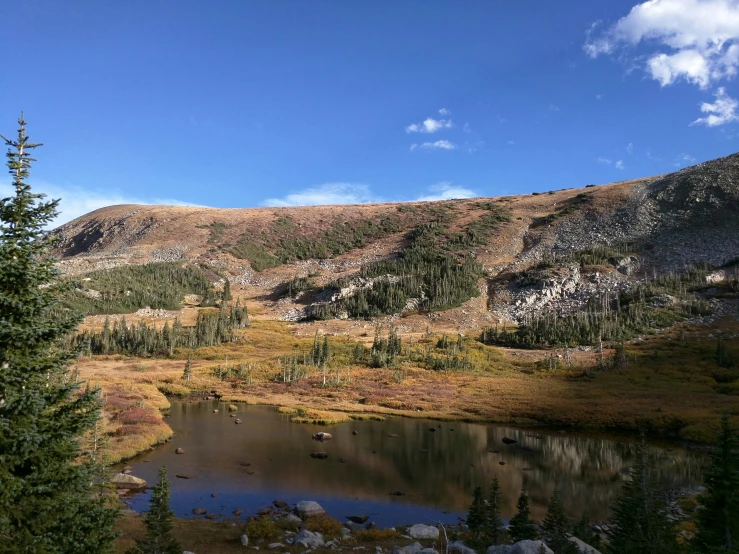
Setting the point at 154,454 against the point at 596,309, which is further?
the point at 596,309

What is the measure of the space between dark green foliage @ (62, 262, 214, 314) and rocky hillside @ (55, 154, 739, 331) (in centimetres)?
1135

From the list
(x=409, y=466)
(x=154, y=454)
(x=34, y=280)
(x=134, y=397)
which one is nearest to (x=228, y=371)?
(x=134, y=397)

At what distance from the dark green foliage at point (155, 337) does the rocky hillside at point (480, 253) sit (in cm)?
2688

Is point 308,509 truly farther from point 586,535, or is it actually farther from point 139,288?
point 139,288

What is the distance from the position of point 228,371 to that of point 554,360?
5844 centimetres

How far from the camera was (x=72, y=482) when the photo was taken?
975 cm

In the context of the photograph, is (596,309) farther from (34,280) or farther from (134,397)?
(34,280)

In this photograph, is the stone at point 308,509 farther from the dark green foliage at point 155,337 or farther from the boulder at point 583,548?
the dark green foliage at point 155,337

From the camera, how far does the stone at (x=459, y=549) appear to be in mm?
21328

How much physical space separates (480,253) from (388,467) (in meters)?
126

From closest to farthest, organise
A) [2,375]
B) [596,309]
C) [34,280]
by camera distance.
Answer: [2,375] → [34,280] → [596,309]

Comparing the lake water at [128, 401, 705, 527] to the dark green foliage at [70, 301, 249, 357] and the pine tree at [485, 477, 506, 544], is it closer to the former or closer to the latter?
the pine tree at [485, 477, 506, 544]

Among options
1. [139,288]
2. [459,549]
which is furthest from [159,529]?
[139,288]

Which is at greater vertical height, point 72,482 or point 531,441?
point 72,482
